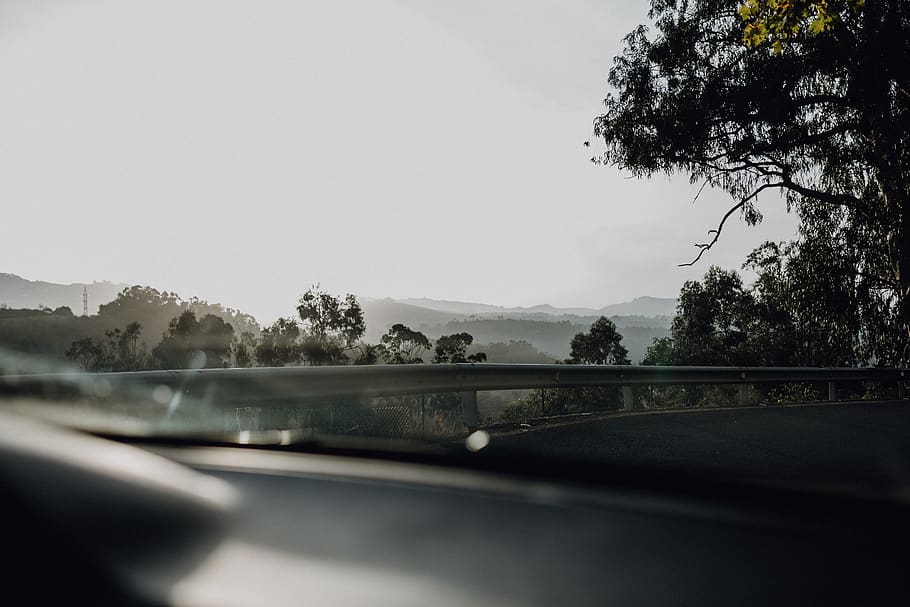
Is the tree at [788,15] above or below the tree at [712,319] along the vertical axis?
above

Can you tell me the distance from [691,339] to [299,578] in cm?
4462

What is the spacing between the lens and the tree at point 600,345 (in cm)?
4322

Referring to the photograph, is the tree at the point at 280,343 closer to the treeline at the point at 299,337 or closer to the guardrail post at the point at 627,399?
the treeline at the point at 299,337

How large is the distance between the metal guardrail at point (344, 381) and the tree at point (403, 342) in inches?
805

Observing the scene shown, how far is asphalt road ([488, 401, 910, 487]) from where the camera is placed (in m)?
2.26

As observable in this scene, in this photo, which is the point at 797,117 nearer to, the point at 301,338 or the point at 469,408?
the point at 469,408

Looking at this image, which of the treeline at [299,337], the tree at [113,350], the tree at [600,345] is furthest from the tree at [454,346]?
the tree at [600,345]

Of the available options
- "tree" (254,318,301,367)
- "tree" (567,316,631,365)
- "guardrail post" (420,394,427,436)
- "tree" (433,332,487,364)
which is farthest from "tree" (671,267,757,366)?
"guardrail post" (420,394,427,436)

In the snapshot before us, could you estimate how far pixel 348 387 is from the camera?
5508mm

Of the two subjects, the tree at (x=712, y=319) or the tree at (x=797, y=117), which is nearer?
the tree at (x=797, y=117)

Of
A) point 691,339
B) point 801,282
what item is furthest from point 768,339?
point 801,282

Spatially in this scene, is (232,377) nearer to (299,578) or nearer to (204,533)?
(204,533)

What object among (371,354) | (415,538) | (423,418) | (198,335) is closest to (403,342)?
(371,354)


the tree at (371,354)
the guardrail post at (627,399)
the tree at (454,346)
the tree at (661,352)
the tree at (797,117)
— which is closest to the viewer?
the guardrail post at (627,399)
